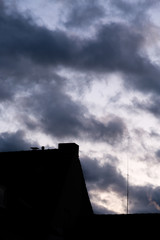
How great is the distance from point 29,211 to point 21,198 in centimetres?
118

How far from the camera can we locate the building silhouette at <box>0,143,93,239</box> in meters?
27.7

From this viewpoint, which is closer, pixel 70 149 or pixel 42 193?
pixel 42 193

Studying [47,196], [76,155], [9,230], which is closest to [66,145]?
[76,155]

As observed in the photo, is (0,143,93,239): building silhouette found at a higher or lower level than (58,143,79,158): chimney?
lower

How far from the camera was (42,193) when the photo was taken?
31.7 m

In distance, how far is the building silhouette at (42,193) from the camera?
27656 mm

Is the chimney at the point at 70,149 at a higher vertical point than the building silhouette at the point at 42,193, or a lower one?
higher

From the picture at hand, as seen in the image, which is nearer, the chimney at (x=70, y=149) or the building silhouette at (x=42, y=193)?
the building silhouette at (x=42, y=193)

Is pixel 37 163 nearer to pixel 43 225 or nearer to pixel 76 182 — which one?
pixel 76 182

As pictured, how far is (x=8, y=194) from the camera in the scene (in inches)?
1073

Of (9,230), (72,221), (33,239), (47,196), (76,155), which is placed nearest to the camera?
(9,230)

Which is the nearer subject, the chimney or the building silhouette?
the building silhouette

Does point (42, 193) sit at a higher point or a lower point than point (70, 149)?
lower

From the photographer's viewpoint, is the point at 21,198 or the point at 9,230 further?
the point at 21,198
